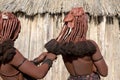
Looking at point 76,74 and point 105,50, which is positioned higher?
point 76,74

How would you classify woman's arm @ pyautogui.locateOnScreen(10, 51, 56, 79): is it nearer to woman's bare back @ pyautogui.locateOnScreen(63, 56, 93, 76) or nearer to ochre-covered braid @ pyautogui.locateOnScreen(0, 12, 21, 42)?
ochre-covered braid @ pyautogui.locateOnScreen(0, 12, 21, 42)

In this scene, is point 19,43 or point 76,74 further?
point 19,43

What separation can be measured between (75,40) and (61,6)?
3.84 meters

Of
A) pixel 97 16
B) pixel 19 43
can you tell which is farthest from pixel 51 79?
pixel 97 16

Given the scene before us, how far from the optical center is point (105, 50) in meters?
8.73

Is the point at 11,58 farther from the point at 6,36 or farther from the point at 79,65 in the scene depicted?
the point at 79,65

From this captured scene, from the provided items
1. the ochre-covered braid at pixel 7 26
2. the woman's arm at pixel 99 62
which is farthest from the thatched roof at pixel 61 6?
the ochre-covered braid at pixel 7 26

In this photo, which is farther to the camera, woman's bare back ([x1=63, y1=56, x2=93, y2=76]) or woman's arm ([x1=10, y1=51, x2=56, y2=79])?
woman's bare back ([x1=63, y1=56, x2=93, y2=76])

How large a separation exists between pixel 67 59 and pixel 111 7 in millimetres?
4031

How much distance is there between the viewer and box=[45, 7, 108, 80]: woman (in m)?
4.75

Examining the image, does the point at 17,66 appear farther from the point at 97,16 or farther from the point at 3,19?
the point at 97,16

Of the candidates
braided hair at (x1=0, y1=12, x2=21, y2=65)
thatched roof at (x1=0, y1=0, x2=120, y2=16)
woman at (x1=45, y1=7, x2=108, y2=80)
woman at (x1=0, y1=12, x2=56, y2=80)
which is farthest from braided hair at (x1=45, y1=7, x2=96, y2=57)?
thatched roof at (x1=0, y1=0, x2=120, y2=16)

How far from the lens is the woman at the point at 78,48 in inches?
187

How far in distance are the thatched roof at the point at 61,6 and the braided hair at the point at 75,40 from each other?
12.0ft
